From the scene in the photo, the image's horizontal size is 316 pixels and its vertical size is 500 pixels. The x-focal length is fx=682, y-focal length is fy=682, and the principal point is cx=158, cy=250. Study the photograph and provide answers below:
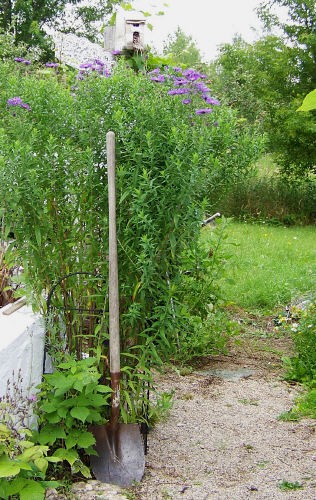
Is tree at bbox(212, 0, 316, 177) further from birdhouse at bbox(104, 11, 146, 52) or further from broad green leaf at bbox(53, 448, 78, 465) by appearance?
broad green leaf at bbox(53, 448, 78, 465)

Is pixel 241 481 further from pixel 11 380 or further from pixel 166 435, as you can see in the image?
pixel 11 380

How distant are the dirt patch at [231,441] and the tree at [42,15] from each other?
753 inches

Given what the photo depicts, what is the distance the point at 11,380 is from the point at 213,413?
4.72 feet

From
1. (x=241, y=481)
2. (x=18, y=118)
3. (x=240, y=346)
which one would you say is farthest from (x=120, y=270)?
(x=240, y=346)

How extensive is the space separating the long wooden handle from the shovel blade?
0.78ft

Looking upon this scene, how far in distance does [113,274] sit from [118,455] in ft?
2.86

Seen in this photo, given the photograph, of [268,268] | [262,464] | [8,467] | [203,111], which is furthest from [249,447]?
[268,268]

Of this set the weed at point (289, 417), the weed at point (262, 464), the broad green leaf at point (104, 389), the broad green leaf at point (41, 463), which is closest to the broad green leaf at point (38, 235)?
the broad green leaf at point (104, 389)

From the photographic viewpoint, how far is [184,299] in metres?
4.89

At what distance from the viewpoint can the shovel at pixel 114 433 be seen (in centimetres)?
305

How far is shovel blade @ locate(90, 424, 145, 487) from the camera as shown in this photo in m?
3.17

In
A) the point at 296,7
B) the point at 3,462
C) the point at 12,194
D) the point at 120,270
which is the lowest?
the point at 3,462

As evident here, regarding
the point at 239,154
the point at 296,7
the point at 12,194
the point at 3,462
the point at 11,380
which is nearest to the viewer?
the point at 3,462

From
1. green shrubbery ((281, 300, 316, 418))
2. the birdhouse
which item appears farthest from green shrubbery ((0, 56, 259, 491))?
the birdhouse
